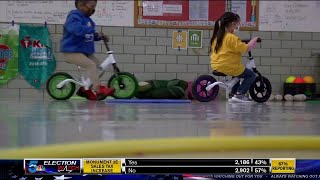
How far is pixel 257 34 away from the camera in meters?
5.93

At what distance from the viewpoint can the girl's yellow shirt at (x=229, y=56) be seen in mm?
4289

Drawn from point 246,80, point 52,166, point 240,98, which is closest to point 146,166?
point 52,166

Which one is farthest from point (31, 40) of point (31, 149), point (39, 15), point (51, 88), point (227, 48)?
point (31, 149)

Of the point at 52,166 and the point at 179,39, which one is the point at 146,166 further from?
the point at 179,39

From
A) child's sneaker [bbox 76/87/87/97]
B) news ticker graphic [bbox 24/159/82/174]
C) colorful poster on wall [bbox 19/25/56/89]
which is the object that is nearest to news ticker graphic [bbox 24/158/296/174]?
news ticker graphic [bbox 24/159/82/174]

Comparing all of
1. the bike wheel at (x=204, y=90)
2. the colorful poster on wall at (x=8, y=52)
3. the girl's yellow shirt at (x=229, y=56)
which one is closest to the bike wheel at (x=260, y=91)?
the girl's yellow shirt at (x=229, y=56)

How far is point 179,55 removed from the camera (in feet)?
19.3

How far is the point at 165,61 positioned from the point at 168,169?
488 centimetres

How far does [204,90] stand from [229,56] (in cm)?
47

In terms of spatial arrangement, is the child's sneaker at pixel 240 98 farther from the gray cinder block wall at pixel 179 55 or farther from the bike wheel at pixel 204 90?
the gray cinder block wall at pixel 179 55

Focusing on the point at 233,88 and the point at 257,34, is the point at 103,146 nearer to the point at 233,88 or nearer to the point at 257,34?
the point at 233,88

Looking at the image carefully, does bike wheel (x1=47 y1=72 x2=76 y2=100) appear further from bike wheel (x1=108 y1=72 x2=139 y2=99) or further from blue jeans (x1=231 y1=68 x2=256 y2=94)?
blue jeans (x1=231 y1=68 x2=256 y2=94)

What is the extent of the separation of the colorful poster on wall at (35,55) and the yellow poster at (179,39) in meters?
1.59

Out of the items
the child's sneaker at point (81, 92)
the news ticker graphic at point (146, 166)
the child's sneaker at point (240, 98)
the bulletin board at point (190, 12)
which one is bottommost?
the child's sneaker at point (240, 98)
